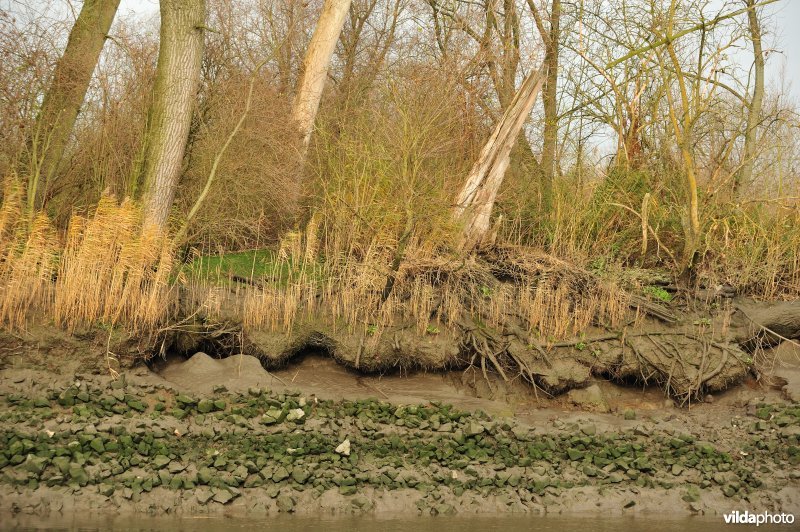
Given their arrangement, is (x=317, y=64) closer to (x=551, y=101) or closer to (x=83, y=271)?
(x=551, y=101)

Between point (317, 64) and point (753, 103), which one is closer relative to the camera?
point (753, 103)

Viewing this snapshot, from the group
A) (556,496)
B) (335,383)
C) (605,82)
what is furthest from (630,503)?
(605,82)

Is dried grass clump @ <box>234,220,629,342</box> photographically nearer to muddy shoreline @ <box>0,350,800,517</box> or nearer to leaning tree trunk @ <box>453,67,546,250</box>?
leaning tree trunk @ <box>453,67,546,250</box>

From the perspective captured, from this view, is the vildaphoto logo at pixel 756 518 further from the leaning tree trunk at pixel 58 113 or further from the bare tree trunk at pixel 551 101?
the leaning tree trunk at pixel 58 113

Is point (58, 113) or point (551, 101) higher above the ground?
point (551, 101)

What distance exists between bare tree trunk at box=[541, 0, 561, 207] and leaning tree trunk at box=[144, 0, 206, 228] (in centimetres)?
574

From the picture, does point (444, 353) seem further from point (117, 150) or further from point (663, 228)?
point (117, 150)

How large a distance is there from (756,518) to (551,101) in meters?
8.28

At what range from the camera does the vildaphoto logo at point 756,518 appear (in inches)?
315

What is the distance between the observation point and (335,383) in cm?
1053

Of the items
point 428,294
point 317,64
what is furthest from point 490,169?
point 317,64

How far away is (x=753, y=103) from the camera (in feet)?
46.5

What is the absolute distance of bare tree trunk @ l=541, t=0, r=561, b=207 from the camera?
45.8 feet

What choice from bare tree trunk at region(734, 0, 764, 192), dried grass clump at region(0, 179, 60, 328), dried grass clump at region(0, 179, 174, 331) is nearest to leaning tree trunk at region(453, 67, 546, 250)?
bare tree trunk at region(734, 0, 764, 192)
